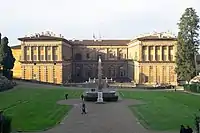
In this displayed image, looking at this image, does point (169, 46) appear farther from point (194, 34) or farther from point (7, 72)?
point (7, 72)

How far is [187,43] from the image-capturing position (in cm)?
8175

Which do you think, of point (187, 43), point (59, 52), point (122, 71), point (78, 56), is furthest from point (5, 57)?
point (122, 71)

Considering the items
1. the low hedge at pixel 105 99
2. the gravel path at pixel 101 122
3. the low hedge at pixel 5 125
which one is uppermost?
the low hedge at pixel 5 125

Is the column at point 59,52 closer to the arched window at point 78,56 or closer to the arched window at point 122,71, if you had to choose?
the arched window at point 78,56

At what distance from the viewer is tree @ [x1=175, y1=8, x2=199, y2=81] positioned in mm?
80625

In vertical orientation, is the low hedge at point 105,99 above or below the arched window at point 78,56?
below

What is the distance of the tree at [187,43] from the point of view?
265ft

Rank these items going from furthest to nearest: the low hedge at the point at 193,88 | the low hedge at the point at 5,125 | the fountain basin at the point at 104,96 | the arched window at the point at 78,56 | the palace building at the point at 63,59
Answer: the arched window at the point at 78,56 → the palace building at the point at 63,59 → the low hedge at the point at 193,88 → the fountain basin at the point at 104,96 → the low hedge at the point at 5,125

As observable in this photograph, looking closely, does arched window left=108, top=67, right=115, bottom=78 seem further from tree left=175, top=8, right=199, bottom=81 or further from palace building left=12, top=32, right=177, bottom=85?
tree left=175, top=8, right=199, bottom=81

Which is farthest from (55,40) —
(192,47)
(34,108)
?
(34,108)

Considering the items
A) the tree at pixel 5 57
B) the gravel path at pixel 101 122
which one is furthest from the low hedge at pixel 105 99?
the tree at pixel 5 57

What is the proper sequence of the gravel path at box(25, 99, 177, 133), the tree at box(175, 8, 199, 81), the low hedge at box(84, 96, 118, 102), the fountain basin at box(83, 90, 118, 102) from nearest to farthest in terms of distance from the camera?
1. the gravel path at box(25, 99, 177, 133)
2. the fountain basin at box(83, 90, 118, 102)
3. the low hedge at box(84, 96, 118, 102)
4. the tree at box(175, 8, 199, 81)

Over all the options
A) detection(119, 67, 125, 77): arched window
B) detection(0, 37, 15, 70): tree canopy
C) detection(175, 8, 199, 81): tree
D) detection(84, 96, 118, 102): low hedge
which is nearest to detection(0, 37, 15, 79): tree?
detection(0, 37, 15, 70): tree canopy

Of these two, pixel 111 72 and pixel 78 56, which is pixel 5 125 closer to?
pixel 111 72
